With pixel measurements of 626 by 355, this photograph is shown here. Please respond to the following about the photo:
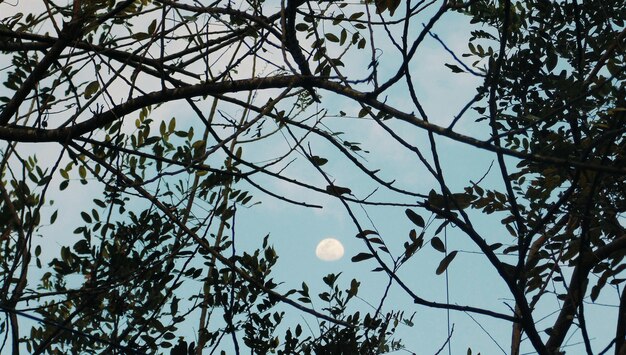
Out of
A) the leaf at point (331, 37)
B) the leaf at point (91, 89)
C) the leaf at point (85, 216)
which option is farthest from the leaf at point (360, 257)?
the leaf at point (85, 216)

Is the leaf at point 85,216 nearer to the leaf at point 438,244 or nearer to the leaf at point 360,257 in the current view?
the leaf at point 360,257

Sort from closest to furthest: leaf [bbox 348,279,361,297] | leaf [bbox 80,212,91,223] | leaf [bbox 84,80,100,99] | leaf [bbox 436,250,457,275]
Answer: leaf [bbox 436,250,457,275]
leaf [bbox 84,80,100,99]
leaf [bbox 348,279,361,297]
leaf [bbox 80,212,91,223]

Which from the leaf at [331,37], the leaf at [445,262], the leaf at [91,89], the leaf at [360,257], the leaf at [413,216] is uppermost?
the leaf at [331,37]

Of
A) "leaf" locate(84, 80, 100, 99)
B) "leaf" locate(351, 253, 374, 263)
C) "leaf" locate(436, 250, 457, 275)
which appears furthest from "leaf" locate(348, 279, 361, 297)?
"leaf" locate(84, 80, 100, 99)

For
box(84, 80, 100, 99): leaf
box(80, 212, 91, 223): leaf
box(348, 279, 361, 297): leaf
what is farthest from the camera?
box(80, 212, 91, 223): leaf

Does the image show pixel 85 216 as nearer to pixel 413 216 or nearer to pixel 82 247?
pixel 82 247

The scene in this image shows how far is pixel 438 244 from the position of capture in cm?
225

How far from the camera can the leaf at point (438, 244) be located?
88.4 inches

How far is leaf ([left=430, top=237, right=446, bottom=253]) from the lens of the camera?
7.37 feet

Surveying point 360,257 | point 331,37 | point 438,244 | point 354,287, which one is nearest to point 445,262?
point 438,244

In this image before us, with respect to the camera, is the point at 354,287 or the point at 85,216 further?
the point at 85,216

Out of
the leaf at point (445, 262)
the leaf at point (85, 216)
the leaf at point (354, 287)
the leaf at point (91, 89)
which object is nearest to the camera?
the leaf at point (445, 262)

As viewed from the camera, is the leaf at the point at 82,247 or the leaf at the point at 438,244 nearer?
the leaf at the point at 438,244

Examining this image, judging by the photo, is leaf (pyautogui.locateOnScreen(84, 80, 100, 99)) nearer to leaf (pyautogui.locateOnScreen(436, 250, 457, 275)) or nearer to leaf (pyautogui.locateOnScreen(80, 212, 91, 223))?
leaf (pyautogui.locateOnScreen(80, 212, 91, 223))
